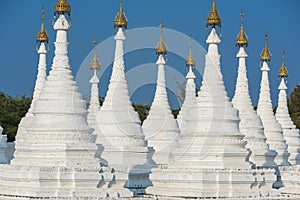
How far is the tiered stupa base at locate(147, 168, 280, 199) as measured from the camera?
128 feet

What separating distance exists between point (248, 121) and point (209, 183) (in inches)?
501

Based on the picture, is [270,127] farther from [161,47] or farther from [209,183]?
[209,183]

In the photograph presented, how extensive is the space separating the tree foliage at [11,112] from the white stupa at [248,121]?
27799 mm

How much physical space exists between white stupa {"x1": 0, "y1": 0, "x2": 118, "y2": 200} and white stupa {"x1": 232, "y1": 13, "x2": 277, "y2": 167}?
1451cm

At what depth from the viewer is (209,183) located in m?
39.0

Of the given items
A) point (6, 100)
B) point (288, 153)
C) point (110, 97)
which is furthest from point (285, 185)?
Result: point (6, 100)

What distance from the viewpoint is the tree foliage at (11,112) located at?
76625 millimetres

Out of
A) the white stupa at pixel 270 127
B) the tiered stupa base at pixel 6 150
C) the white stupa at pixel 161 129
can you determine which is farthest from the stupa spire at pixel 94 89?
the white stupa at pixel 270 127

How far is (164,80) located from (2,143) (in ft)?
30.1

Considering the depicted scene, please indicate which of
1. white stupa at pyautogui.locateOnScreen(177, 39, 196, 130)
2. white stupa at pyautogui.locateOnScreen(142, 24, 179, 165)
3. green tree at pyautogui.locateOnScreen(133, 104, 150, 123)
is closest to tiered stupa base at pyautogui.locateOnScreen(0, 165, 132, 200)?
white stupa at pyautogui.locateOnScreen(142, 24, 179, 165)

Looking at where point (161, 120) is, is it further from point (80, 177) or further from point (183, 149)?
point (80, 177)

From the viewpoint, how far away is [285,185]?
43.6m

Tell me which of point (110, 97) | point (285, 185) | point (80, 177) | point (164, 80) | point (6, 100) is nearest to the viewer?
point (80, 177)

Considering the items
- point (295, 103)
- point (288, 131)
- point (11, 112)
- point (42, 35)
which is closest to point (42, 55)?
point (42, 35)
